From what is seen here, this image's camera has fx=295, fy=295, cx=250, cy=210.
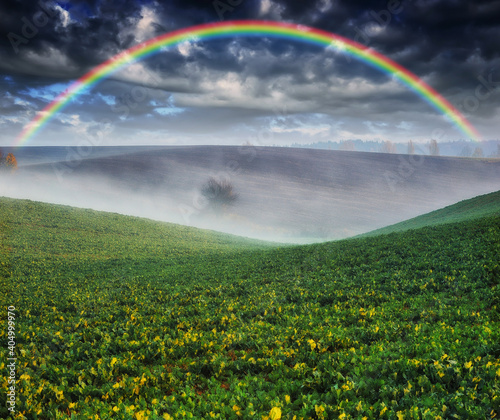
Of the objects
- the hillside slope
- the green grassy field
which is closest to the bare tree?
the hillside slope

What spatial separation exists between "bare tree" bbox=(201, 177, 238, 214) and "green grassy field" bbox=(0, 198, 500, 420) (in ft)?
230

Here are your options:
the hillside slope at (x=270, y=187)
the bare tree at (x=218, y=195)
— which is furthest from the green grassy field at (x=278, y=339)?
the bare tree at (x=218, y=195)

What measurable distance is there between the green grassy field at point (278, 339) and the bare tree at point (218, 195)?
70.1 m

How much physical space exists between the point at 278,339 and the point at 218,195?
82.4 meters

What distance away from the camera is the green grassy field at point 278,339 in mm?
5375

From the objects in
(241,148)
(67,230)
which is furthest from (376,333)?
(241,148)

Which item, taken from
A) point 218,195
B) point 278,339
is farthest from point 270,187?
point 278,339

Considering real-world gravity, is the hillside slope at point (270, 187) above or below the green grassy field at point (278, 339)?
above

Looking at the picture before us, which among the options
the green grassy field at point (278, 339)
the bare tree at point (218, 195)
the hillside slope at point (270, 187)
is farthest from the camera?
the hillside slope at point (270, 187)

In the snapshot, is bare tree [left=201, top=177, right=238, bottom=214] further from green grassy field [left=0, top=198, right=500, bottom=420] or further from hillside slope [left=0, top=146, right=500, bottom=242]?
green grassy field [left=0, top=198, right=500, bottom=420]

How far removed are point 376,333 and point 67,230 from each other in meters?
43.8

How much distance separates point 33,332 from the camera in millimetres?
10102

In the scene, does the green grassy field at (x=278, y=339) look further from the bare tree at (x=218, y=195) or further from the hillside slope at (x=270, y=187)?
the bare tree at (x=218, y=195)

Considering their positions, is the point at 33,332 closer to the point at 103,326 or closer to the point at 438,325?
the point at 103,326
